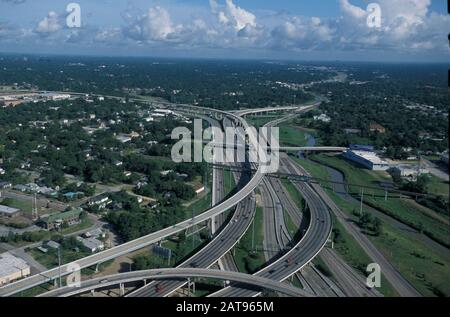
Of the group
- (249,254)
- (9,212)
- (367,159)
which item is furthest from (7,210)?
(367,159)

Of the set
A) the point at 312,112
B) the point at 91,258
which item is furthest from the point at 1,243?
the point at 312,112

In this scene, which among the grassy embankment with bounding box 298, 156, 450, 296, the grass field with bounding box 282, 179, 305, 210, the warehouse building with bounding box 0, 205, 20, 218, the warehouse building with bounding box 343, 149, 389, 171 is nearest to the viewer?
the grassy embankment with bounding box 298, 156, 450, 296

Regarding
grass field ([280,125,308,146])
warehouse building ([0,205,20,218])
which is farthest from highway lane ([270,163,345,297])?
grass field ([280,125,308,146])

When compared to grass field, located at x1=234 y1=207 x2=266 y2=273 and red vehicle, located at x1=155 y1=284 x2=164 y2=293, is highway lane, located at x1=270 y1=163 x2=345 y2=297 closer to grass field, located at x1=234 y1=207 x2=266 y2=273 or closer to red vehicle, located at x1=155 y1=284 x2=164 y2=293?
grass field, located at x1=234 y1=207 x2=266 y2=273

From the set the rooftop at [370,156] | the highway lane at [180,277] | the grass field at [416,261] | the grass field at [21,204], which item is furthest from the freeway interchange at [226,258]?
the grass field at [21,204]
